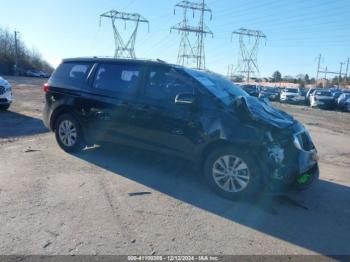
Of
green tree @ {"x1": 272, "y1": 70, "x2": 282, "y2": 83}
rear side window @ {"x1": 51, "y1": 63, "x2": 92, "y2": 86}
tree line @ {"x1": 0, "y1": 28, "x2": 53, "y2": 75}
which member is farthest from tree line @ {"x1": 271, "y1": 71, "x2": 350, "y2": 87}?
rear side window @ {"x1": 51, "y1": 63, "x2": 92, "y2": 86}

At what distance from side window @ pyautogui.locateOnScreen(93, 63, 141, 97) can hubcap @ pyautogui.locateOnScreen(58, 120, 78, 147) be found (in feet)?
3.10

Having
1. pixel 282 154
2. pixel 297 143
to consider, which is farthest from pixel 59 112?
pixel 297 143

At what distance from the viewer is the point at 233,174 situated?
5168 mm

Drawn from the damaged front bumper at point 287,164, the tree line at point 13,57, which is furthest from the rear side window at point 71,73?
the tree line at point 13,57

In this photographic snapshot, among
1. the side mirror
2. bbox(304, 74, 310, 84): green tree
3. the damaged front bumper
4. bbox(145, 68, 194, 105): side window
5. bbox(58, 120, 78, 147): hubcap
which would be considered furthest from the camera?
bbox(304, 74, 310, 84): green tree

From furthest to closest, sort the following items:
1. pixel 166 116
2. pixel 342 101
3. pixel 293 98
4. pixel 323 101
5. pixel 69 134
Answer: pixel 293 98, pixel 323 101, pixel 342 101, pixel 69 134, pixel 166 116

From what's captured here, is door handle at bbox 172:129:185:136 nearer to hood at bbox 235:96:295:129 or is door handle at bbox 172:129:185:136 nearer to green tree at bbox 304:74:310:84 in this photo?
hood at bbox 235:96:295:129

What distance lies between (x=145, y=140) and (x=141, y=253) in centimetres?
263

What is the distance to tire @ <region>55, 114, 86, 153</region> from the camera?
7.01m

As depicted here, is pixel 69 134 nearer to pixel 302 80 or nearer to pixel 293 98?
pixel 293 98

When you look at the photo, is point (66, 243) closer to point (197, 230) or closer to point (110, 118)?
point (197, 230)

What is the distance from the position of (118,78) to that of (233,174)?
103 inches

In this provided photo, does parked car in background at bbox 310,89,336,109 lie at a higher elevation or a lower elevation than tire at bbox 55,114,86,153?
lower

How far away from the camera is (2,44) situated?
8544cm
